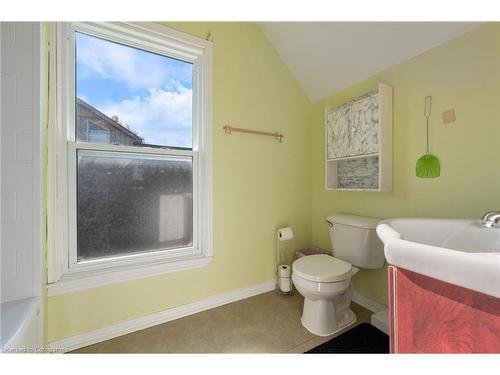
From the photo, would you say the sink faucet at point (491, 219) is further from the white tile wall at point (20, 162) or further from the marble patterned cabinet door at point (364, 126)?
the white tile wall at point (20, 162)

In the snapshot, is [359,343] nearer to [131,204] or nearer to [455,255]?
[455,255]

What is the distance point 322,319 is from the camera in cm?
135

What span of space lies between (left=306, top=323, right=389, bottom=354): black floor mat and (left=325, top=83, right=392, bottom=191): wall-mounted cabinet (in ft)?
3.13

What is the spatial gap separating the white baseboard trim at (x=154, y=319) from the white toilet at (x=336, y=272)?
538 millimetres

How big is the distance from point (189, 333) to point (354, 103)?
2.05 metres

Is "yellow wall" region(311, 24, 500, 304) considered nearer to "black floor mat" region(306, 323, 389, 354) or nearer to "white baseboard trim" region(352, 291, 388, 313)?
"white baseboard trim" region(352, 291, 388, 313)

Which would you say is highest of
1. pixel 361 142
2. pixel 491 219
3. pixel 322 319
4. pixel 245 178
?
pixel 361 142

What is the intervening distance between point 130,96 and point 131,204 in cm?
76

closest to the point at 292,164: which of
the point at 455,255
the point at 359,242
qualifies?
the point at 359,242

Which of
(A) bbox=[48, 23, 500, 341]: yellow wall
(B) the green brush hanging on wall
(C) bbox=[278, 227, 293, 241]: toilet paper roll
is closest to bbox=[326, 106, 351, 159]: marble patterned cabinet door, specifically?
(A) bbox=[48, 23, 500, 341]: yellow wall

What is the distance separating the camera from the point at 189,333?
137 centimetres

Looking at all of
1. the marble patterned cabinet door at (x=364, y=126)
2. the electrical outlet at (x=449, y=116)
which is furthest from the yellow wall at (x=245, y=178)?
the electrical outlet at (x=449, y=116)

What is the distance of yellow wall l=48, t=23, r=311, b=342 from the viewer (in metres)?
1.52
